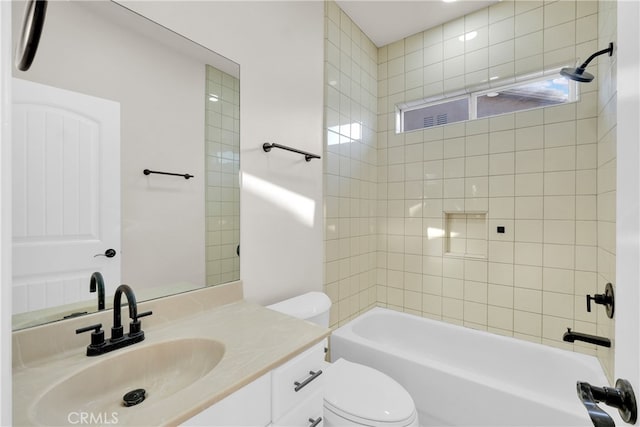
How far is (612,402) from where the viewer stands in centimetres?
49

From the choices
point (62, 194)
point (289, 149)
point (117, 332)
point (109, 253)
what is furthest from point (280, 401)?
point (289, 149)

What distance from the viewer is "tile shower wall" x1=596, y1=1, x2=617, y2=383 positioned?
1.44 metres

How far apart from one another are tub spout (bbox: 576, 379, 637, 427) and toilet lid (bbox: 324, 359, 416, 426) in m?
0.95

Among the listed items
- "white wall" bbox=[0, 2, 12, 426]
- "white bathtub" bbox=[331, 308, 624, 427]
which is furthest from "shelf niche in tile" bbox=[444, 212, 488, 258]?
"white wall" bbox=[0, 2, 12, 426]

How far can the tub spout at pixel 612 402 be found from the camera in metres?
0.45

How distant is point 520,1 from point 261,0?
191 cm

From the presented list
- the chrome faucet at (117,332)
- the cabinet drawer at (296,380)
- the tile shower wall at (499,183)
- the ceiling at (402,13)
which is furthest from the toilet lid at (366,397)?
the ceiling at (402,13)

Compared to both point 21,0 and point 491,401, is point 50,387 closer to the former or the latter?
point 21,0

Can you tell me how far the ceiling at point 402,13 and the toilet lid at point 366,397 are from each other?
2.53 meters

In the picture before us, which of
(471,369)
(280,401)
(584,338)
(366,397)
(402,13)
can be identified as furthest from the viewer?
(402,13)

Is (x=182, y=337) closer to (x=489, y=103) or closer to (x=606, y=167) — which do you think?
(x=606, y=167)

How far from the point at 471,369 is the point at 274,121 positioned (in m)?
2.26

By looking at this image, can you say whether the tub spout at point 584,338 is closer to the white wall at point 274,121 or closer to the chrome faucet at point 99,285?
the white wall at point 274,121

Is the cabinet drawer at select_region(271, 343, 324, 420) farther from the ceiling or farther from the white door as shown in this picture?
the ceiling
